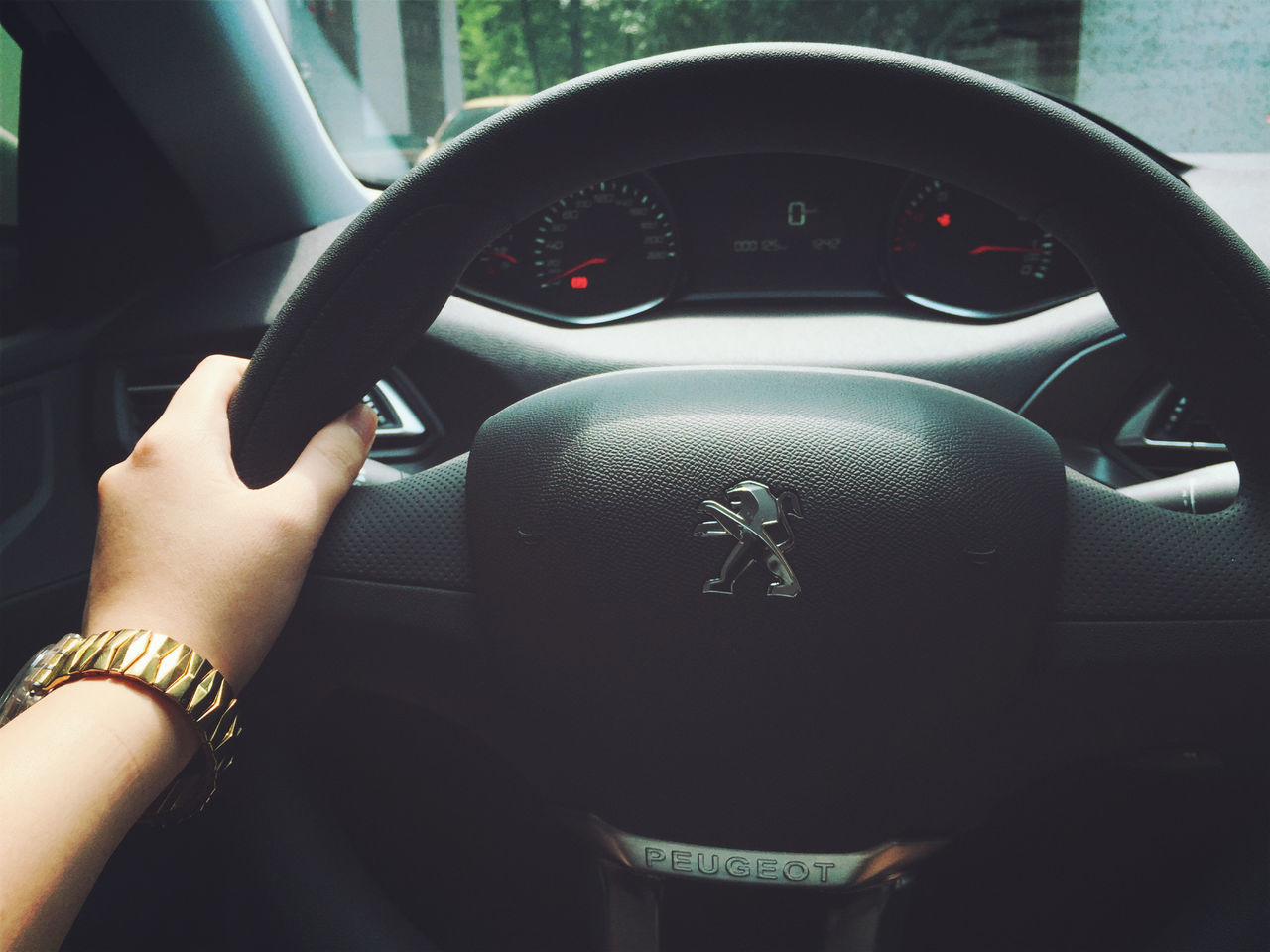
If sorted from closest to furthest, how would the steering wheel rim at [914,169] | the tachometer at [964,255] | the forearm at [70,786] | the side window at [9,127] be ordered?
the forearm at [70,786] → the steering wheel rim at [914,169] → the side window at [9,127] → the tachometer at [964,255]

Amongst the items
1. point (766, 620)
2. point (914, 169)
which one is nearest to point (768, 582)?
point (766, 620)

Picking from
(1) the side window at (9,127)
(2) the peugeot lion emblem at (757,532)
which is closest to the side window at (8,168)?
(1) the side window at (9,127)

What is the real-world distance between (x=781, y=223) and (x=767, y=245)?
0.05 meters

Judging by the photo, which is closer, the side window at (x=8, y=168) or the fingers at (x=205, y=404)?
the fingers at (x=205, y=404)

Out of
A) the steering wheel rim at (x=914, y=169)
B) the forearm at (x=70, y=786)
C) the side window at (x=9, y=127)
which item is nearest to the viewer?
the forearm at (x=70, y=786)

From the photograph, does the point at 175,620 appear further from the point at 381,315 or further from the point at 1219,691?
the point at 1219,691

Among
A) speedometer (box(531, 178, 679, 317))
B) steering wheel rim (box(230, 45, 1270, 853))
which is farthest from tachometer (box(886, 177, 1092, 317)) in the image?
steering wheel rim (box(230, 45, 1270, 853))

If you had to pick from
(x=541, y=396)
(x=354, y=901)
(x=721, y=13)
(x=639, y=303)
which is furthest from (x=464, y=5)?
(x=354, y=901)

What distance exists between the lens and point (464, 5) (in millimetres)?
2477

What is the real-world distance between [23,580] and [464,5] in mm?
1720

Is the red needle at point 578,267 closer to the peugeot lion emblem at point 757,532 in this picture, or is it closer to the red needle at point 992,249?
the red needle at point 992,249

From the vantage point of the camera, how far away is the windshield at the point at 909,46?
194 cm

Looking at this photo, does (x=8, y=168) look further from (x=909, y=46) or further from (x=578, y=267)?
(x=909, y=46)

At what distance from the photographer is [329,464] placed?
0.67 m
